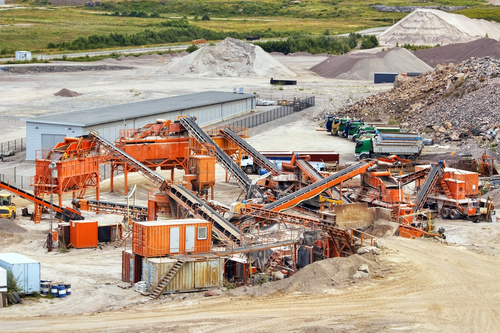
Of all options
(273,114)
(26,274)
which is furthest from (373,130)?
(26,274)

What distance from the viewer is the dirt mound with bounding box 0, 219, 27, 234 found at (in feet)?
158

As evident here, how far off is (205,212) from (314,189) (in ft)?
25.9

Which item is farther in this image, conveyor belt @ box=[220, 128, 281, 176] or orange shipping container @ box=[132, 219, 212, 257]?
conveyor belt @ box=[220, 128, 281, 176]

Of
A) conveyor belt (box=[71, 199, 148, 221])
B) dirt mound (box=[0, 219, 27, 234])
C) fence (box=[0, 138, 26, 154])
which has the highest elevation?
fence (box=[0, 138, 26, 154])

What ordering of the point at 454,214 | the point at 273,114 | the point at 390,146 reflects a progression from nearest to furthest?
the point at 454,214 < the point at 390,146 < the point at 273,114

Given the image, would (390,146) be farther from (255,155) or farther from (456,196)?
(456,196)

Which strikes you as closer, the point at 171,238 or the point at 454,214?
the point at 171,238

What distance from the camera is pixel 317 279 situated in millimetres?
36219

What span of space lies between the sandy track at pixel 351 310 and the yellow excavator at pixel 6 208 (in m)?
19.0

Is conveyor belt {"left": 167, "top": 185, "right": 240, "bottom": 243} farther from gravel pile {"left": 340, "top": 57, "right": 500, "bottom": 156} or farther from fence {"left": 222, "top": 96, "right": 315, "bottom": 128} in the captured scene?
fence {"left": 222, "top": 96, "right": 315, "bottom": 128}

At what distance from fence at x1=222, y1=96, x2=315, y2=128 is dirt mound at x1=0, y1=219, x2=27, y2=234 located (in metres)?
39.7

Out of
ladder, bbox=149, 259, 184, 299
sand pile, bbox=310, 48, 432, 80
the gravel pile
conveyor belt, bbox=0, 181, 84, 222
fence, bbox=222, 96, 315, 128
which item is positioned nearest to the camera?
ladder, bbox=149, 259, 184, 299

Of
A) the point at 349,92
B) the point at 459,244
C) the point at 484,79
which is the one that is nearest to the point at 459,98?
the point at 484,79

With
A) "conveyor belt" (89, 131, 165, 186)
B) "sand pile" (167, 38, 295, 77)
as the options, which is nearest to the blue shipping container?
"conveyor belt" (89, 131, 165, 186)
